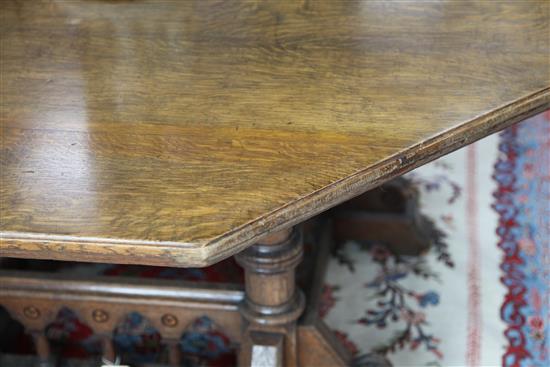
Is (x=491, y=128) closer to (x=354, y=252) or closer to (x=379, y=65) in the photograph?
(x=379, y=65)

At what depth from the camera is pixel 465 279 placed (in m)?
1.69

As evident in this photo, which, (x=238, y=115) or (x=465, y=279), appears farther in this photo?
(x=465, y=279)

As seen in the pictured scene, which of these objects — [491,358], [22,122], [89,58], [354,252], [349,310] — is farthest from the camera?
[354,252]

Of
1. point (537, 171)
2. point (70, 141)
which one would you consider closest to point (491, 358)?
point (537, 171)

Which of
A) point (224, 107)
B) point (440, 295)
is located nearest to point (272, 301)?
point (224, 107)

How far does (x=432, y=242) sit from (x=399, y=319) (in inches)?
9.1

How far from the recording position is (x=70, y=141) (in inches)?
38.8

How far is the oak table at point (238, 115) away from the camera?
2.87ft

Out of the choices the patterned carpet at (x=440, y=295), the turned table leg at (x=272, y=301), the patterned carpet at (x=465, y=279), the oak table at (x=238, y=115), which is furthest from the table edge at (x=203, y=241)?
the patterned carpet at (x=465, y=279)

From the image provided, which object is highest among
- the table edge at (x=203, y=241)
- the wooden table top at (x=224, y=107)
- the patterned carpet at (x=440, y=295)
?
the wooden table top at (x=224, y=107)

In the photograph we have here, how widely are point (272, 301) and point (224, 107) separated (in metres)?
0.35

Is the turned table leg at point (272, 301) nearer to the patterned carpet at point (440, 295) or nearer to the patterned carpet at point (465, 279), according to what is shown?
the patterned carpet at point (440, 295)

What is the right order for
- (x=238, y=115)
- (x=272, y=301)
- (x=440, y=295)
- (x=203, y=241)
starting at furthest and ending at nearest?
1. (x=440, y=295)
2. (x=272, y=301)
3. (x=238, y=115)
4. (x=203, y=241)

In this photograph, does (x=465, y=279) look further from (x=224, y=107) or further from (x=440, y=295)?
(x=224, y=107)
